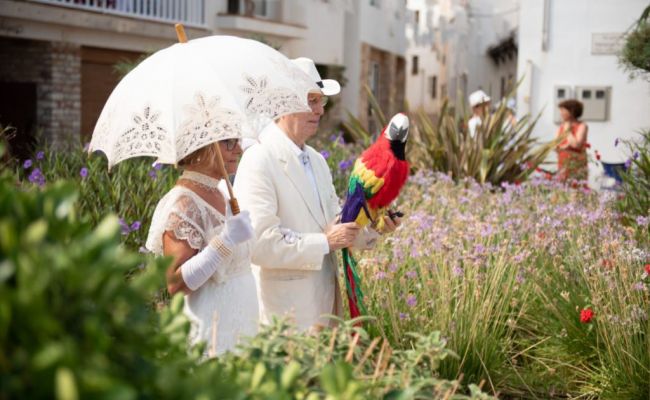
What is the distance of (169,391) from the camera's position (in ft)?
4.41

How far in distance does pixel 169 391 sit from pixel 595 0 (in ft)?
46.8

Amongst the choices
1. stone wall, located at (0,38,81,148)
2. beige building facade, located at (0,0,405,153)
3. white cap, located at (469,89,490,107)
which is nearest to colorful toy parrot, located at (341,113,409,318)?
white cap, located at (469,89,490,107)

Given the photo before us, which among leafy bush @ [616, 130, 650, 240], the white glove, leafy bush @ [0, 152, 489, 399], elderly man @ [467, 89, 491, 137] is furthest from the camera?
elderly man @ [467, 89, 491, 137]

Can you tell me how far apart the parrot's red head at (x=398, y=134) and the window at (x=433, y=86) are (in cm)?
3554

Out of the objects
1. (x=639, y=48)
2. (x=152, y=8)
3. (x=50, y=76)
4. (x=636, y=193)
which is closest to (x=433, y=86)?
(x=152, y=8)

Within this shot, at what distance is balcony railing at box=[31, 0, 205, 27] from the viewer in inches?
587

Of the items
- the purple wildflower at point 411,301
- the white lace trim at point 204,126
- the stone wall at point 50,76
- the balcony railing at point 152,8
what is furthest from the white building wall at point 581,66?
the white lace trim at point 204,126

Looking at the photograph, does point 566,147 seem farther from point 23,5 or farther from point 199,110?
point 23,5

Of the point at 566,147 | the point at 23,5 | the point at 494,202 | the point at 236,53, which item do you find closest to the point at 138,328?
the point at 236,53

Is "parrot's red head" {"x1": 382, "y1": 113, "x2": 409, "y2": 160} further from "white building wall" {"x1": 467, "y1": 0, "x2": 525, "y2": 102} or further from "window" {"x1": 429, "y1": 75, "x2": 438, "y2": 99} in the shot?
"white building wall" {"x1": 467, "y1": 0, "x2": 525, "y2": 102}

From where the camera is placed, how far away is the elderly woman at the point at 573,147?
934 cm

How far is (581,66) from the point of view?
14.6m

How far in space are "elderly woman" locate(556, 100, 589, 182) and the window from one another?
94.3 ft

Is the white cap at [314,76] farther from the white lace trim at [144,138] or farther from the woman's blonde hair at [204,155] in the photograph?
the white lace trim at [144,138]
